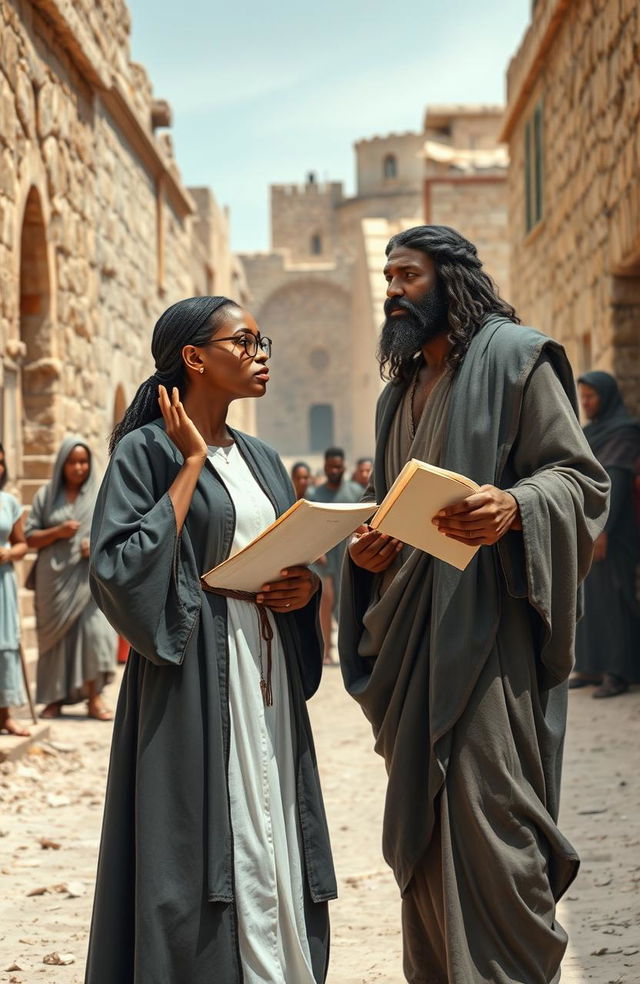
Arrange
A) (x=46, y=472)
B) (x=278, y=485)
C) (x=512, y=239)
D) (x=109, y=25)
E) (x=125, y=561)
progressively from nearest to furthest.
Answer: (x=125, y=561), (x=278, y=485), (x=46, y=472), (x=109, y=25), (x=512, y=239)

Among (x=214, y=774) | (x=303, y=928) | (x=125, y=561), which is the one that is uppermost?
(x=125, y=561)

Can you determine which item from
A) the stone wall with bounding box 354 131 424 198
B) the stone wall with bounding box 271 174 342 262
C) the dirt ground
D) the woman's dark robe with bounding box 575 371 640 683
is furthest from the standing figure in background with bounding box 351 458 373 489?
the stone wall with bounding box 271 174 342 262

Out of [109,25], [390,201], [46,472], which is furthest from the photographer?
[390,201]

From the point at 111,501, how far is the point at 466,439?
0.87 m

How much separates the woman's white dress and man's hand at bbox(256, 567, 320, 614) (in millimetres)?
53

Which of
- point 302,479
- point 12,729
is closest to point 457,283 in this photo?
point 12,729

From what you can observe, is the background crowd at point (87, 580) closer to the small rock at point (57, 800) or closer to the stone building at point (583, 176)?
the stone building at point (583, 176)

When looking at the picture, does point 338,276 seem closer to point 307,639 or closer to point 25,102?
point 25,102

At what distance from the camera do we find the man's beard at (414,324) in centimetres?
326

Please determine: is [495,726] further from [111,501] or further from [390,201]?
[390,201]

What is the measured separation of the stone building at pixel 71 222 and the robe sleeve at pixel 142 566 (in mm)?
5032

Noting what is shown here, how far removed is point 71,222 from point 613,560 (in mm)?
4916

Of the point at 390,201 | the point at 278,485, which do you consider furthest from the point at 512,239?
the point at 390,201

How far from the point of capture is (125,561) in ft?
9.43
